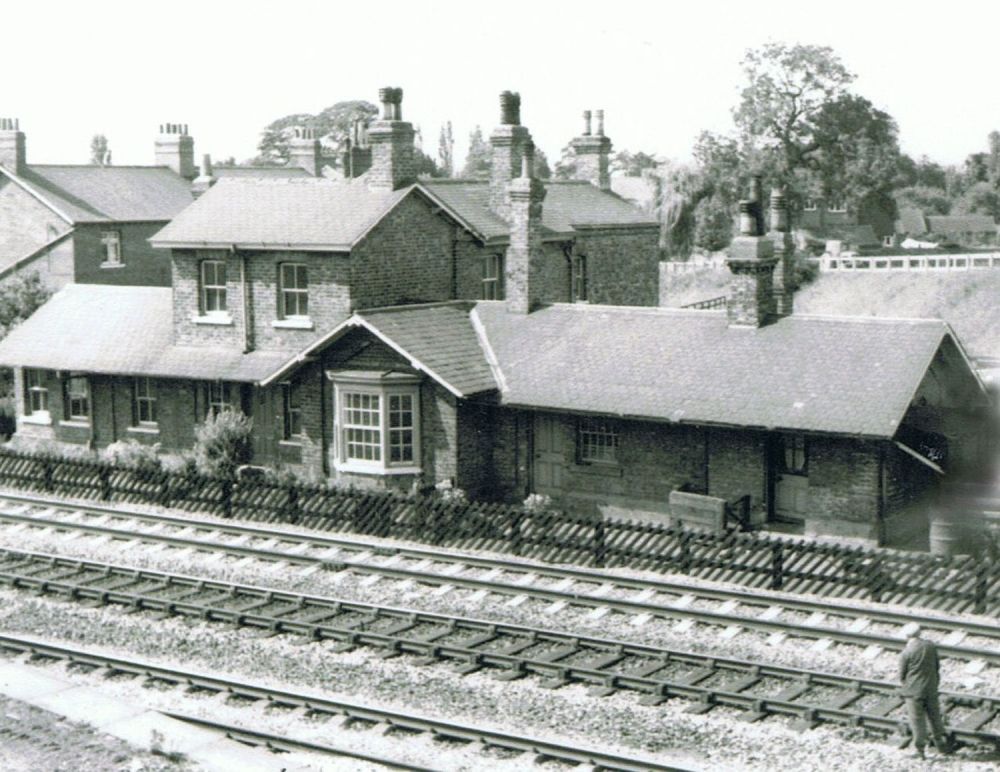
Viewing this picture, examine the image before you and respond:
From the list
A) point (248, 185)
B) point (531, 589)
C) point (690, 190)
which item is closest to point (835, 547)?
point (531, 589)

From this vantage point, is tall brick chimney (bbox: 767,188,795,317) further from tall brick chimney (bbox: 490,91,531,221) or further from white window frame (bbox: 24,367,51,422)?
white window frame (bbox: 24,367,51,422)

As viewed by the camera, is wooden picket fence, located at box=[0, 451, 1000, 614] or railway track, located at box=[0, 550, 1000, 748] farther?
wooden picket fence, located at box=[0, 451, 1000, 614]

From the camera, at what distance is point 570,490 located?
27.1 meters

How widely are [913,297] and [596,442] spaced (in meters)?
39.4

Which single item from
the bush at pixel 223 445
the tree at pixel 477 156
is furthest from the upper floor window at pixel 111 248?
the tree at pixel 477 156

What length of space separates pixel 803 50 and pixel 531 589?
62.4 metres

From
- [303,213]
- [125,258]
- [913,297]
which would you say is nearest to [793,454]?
[303,213]

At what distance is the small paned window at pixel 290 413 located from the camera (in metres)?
30.9

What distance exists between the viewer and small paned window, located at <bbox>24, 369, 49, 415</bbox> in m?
35.9

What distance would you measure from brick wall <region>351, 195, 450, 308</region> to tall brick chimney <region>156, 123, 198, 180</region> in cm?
2907

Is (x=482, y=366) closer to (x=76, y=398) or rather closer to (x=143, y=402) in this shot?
(x=143, y=402)

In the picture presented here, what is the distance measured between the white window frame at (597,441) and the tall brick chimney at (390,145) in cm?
848

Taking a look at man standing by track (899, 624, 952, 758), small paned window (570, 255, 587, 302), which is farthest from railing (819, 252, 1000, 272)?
man standing by track (899, 624, 952, 758)

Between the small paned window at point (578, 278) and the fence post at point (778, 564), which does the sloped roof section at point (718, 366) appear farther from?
the small paned window at point (578, 278)
